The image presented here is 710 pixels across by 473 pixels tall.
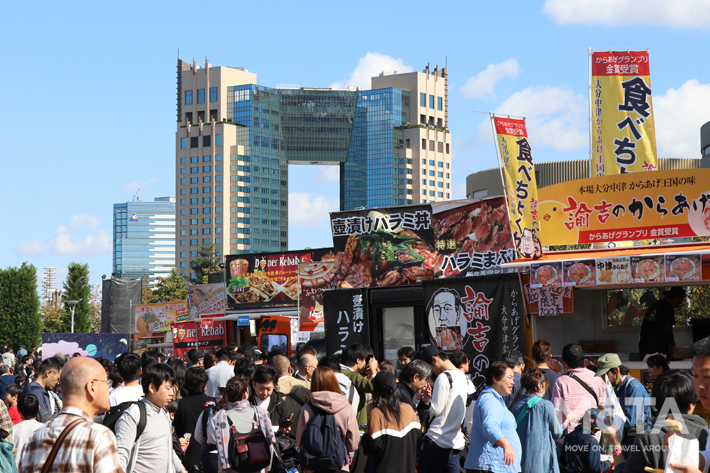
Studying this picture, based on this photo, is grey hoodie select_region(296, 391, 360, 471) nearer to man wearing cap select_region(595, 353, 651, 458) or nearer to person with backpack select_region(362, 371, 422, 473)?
person with backpack select_region(362, 371, 422, 473)

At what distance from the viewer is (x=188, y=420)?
747cm

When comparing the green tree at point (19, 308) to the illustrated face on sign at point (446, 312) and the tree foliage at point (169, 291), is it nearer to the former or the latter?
the tree foliage at point (169, 291)

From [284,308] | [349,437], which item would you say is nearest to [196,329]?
[284,308]

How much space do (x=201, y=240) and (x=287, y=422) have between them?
148 meters

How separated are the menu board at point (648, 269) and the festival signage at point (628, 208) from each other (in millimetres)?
981

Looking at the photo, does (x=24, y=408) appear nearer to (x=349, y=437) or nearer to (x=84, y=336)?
(x=349, y=437)

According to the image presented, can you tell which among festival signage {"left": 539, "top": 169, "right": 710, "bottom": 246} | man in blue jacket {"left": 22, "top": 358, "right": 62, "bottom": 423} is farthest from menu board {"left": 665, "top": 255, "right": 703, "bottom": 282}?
man in blue jacket {"left": 22, "top": 358, "right": 62, "bottom": 423}

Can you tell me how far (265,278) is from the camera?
31.4m

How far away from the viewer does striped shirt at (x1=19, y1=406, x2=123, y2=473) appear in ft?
11.4

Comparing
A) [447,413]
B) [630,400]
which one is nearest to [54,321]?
[447,413]

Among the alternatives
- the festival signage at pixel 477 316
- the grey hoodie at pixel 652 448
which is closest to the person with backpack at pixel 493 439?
the grey hoodie at pixel 652 448

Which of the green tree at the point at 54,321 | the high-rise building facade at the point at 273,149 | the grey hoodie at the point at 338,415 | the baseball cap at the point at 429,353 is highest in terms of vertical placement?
the high-rise building facade at the point at 273,149

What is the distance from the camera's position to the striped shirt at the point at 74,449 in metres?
3.48

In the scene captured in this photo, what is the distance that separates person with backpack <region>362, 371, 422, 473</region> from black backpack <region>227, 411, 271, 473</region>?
960 mm
